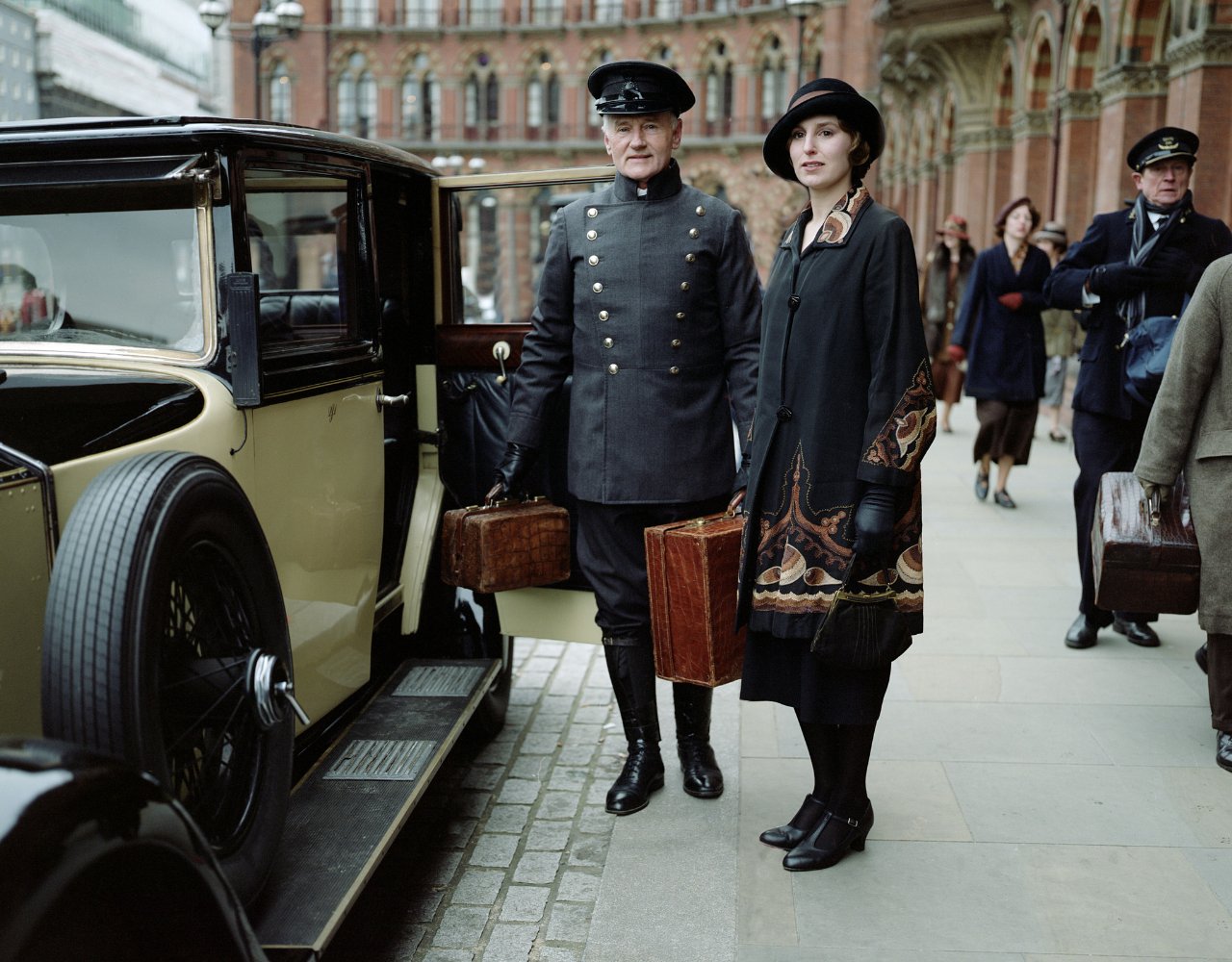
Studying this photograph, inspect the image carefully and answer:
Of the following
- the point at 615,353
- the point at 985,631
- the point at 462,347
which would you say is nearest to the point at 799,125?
the point at 615,353

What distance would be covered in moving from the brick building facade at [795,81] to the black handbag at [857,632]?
448 inches

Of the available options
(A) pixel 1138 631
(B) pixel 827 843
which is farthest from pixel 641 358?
(A) pixel 1138 631

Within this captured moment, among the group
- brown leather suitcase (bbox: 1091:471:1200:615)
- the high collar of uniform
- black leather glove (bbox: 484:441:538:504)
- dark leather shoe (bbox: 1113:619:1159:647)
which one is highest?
the high collar of uniform

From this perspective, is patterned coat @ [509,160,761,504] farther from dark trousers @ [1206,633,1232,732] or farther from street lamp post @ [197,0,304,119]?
street lamp post @ [197,0,304,119]

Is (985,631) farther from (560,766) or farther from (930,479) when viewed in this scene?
(930,479)

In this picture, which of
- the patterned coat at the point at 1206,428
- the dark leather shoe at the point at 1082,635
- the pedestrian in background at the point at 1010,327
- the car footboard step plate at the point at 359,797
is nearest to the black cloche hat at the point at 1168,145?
the patterned coat at the point at 1206,428

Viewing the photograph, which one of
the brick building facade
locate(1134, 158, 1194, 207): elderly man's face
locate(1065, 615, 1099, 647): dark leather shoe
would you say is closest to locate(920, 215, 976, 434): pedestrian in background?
the brick building facade

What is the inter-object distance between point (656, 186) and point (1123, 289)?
8.62 feet

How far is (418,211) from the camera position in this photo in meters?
4.79

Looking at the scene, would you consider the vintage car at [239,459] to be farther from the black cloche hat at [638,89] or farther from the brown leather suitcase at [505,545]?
the black cloche hat at [638,89]

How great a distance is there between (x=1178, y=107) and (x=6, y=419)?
13.6 metres

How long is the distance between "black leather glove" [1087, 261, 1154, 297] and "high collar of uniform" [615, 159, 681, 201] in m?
2.51

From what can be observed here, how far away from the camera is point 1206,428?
4438 millimetres

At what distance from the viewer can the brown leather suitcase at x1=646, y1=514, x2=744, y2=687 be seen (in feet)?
12.4
